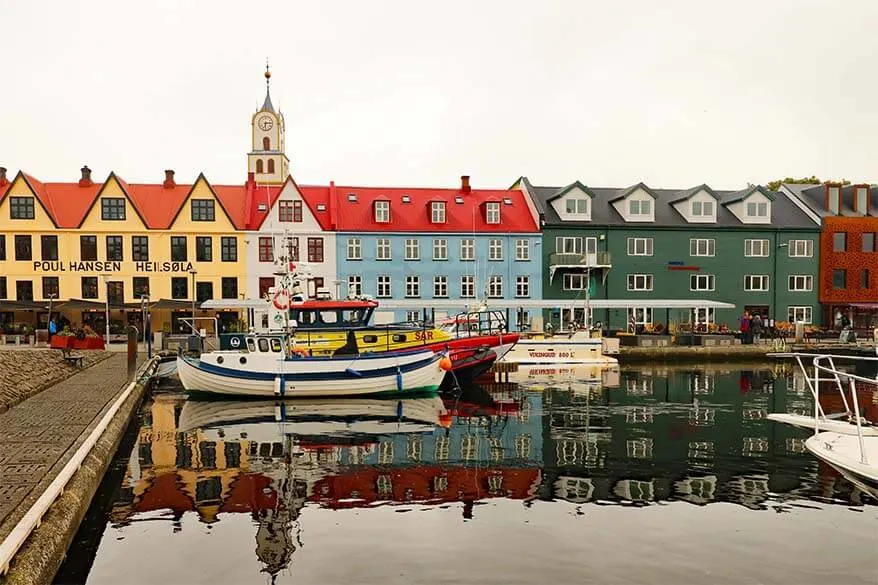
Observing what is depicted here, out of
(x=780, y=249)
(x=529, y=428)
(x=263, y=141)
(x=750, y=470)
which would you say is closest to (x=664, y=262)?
(x=780, y=249)

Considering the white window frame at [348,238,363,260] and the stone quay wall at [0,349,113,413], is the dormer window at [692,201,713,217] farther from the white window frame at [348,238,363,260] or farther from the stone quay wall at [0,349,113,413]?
the stone quay wall at [0,349,113,413]

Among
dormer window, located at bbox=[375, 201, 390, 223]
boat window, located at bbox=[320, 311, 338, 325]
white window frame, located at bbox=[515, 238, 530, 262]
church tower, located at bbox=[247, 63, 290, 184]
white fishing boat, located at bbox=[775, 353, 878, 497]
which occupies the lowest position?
white fishing boat, located at bbox=[775, 353, 878, 497]

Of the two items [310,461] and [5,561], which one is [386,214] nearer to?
[310,461]

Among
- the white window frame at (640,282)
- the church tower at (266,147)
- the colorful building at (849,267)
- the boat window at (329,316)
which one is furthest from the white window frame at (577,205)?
the church tower at (266,147)

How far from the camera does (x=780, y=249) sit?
173ft

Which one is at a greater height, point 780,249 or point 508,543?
point 780,249

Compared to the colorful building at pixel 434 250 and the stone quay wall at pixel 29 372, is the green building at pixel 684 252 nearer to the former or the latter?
the colorful building at pixel 434 250

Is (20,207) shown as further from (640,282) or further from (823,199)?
(823,199)

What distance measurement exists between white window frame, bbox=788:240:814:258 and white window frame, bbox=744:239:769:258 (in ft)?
5.66

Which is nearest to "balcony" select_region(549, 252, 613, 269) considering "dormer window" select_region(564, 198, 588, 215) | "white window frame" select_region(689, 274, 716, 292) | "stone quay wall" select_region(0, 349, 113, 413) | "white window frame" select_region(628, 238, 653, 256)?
"white window frame" select_region(628, 238, 653, 256)

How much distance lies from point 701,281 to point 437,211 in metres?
19.2

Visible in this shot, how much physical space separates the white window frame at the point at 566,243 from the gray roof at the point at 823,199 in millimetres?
17866

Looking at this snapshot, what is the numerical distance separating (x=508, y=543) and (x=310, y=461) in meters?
6.80

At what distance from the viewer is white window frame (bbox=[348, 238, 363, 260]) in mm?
50188
